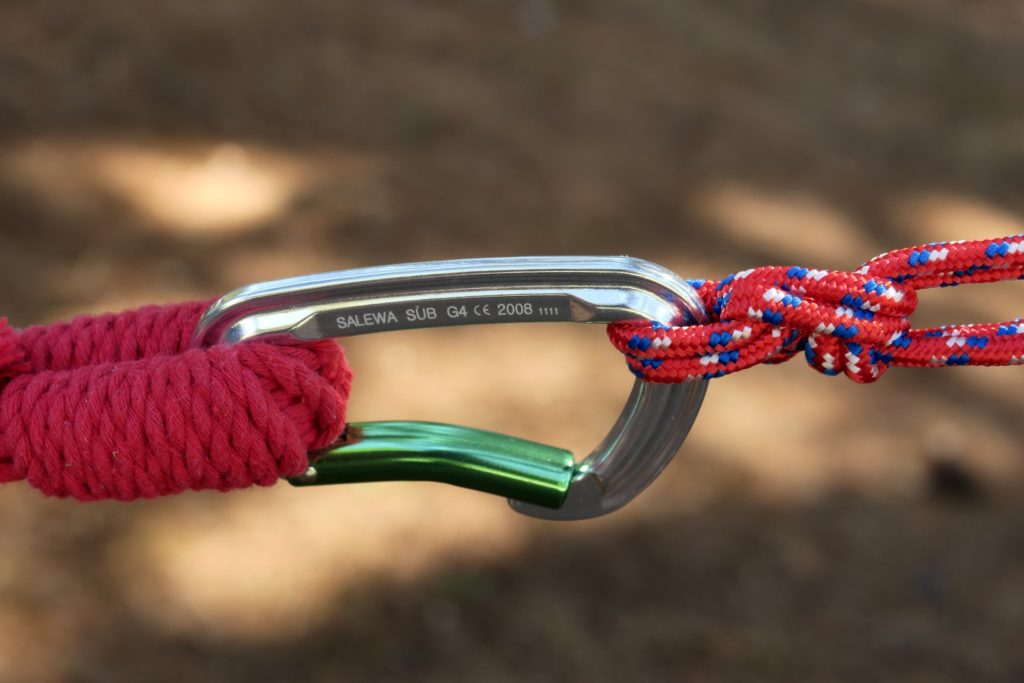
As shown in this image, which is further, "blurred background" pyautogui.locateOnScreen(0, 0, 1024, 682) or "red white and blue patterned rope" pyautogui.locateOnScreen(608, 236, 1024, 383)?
"blurred background" pyautogui.locateOnScreen(0, 0, 1024, 682)

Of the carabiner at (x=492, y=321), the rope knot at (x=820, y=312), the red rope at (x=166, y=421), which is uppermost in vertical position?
the rope knot at (x=820, y=312)

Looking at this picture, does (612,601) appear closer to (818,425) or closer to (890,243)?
(818,425)

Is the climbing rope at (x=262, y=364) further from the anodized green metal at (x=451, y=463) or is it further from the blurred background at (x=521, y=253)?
the blurred background at (x=521, y=253)

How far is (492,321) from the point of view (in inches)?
28.6

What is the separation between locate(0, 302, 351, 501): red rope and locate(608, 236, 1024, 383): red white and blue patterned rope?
247mm

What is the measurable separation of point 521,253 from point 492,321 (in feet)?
5.04

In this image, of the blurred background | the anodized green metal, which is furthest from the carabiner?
the blurred background

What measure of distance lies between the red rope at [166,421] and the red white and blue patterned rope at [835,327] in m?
0.25

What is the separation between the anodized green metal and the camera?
795mm

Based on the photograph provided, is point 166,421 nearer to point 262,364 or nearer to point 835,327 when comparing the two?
point 262,364

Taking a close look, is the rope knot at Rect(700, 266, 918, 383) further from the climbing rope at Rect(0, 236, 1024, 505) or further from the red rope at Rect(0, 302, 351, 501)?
the red rope at Rect(0, 302, 351, 501)

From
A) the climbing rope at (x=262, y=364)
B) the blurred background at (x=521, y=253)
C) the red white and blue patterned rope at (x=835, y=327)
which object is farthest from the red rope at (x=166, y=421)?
the blurred background at (x=521, y=253)

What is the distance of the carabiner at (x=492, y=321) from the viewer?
0.72 metres

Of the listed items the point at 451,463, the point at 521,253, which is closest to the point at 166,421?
the point at 451,463
